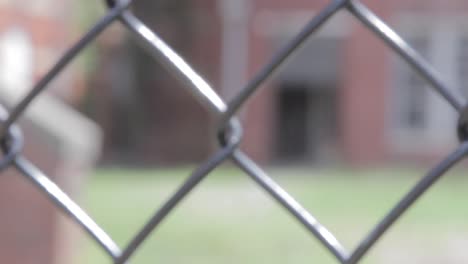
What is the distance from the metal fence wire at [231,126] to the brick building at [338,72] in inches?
364

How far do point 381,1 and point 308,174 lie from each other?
2.12 meters

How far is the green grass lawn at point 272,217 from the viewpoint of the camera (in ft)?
16.8

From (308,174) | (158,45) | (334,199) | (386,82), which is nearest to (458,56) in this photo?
(386,82)

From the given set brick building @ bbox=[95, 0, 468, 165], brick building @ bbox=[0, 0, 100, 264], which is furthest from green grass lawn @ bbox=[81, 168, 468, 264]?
brick building @ bbox=[0, 0, 100, 264]

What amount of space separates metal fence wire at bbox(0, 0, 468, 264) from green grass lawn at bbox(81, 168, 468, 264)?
364 cm

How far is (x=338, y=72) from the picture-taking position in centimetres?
1057

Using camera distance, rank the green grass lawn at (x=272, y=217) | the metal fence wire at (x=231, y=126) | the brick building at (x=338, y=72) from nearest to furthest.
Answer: the metal fence wire at (x=231, y=126)
the green grass lawn at (x=272, y=217)
the brick building at (x=338, y=72)

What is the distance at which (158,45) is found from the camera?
688mm

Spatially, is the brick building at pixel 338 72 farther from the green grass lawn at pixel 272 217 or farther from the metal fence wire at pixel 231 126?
the metal fence wire at pixel 231 126

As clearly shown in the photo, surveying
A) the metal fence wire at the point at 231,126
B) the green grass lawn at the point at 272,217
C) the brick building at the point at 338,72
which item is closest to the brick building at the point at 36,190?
the green grass lawn at the point at 272,217

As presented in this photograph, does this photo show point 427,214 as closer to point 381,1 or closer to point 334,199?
point 334,199

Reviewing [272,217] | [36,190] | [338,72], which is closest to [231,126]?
[36,190]

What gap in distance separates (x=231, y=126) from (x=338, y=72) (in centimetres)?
997

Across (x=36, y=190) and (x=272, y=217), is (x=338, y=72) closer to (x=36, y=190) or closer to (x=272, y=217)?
(x=272, y=217)
